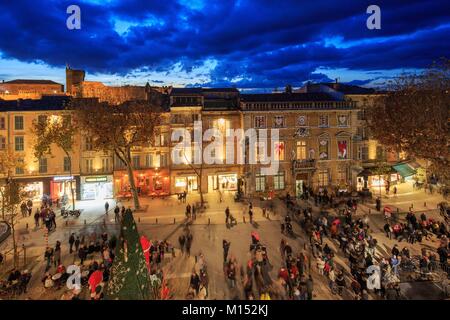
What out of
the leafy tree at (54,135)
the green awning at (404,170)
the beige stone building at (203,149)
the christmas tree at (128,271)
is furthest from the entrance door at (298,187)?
the christmas tree at (128,271)

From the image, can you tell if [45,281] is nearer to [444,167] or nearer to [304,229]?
[304,229]

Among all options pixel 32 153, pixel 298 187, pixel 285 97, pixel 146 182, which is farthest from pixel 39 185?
pixel 285 97

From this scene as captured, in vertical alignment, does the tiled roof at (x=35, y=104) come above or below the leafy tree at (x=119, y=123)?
above

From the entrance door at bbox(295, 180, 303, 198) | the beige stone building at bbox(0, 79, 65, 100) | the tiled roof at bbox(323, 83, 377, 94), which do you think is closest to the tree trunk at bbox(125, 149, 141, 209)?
the entrance door at bbox(295, 180, 303, 198)

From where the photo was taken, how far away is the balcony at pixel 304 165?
3972 cm

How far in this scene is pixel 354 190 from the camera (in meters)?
40.8

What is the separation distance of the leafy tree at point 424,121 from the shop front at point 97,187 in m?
28.0

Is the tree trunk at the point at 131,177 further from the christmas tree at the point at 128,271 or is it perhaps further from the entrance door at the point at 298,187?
the christmas tree at the point at 128,271

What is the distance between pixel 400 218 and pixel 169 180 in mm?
23654

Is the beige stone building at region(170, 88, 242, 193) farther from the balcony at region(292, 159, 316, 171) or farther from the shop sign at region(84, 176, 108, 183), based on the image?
the shop sign at region(84, 176, 108, 183)

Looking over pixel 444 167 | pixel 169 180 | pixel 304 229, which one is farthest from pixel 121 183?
pixel 444 167

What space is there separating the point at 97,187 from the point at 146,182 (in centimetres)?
523

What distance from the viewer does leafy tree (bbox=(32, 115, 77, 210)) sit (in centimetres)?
3356

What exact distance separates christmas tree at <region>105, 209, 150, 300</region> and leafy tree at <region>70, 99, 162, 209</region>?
69.0 ft
